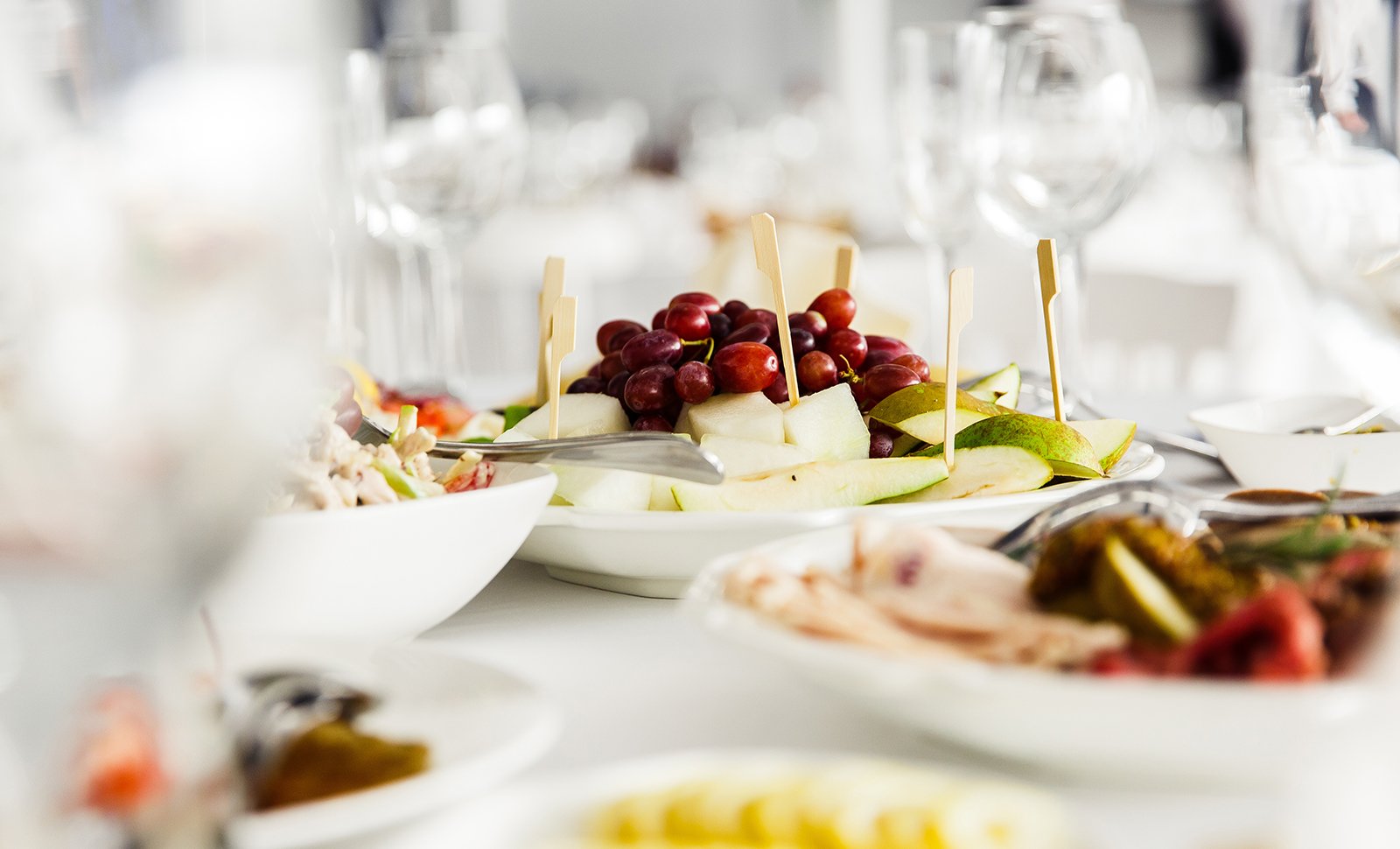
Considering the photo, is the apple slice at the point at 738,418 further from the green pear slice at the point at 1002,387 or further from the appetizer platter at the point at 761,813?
the appetizer platter at the point at 761,813

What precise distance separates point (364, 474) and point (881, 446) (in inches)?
12.0

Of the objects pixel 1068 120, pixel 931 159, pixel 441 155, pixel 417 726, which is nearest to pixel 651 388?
pixel 417 726

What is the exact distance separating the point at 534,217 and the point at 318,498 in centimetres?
331

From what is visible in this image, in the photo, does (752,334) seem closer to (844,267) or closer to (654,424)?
(654,424)

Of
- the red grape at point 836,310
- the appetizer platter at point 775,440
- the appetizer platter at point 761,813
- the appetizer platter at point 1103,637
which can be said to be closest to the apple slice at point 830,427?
the appetizer platter at point 775,440

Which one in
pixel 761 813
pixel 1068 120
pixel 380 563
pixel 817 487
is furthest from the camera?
pixel 1068 120

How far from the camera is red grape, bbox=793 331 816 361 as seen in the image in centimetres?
81

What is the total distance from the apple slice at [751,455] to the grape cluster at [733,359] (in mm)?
43

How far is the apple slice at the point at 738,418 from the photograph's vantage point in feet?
2.41

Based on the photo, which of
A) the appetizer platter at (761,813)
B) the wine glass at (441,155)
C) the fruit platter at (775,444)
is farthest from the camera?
the wine glass at (441,155)

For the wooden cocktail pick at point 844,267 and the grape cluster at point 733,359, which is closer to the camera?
the grape cluster at point 733,359

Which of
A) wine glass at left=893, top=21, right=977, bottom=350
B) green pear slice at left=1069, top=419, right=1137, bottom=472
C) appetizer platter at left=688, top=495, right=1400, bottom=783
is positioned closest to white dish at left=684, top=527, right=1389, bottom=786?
appetizer platter at left=688, top=495, right=1400, bottom=783

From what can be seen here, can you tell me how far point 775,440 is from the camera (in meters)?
0.73

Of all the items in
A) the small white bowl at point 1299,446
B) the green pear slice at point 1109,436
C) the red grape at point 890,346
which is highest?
the red grape at point 890,346
